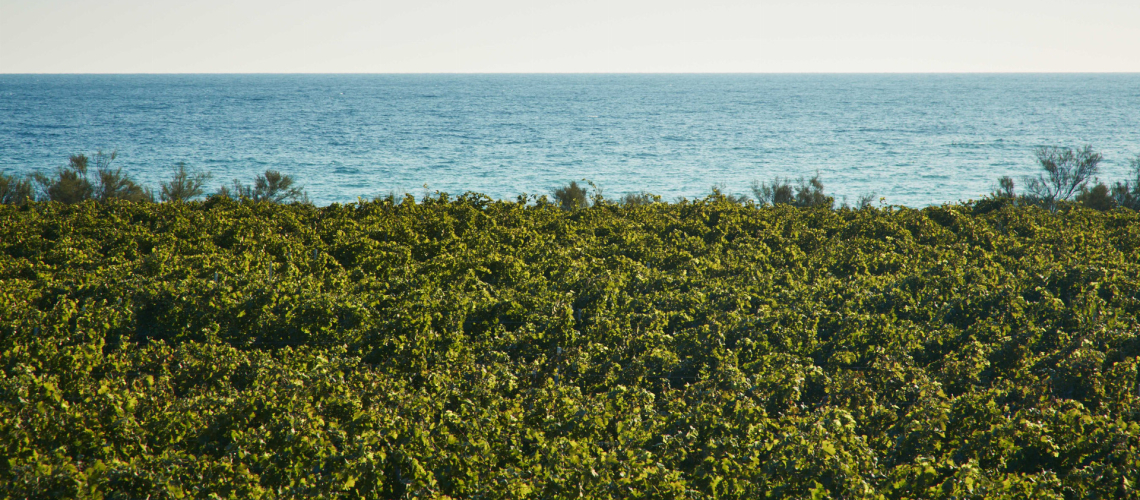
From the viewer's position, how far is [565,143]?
8369 cm

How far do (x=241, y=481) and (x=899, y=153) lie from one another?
80227 mm

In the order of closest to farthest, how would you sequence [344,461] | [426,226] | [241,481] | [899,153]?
[241,481], [344,461], [426,226], [899,153]

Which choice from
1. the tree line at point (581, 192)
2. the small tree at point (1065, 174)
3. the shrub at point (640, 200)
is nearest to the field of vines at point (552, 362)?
the shrub at point (640, 200)

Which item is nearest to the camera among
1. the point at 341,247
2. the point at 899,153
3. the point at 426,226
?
the point at 341,247

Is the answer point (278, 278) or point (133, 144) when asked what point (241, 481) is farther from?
point (133, 144)

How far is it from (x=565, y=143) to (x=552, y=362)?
74226mm

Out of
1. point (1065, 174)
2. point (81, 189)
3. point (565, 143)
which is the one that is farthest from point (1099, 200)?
point (565, 143)

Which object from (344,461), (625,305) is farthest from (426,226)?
(344,461)

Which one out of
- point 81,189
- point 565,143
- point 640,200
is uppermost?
point 565,143

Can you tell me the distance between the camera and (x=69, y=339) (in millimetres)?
10102

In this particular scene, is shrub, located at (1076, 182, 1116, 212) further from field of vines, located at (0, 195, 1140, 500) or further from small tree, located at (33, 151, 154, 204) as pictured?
small tree, located at (33, 151, 154, 204)

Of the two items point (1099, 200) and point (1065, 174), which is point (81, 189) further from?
point (1065, 174)

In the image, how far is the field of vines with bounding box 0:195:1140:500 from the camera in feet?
24.9

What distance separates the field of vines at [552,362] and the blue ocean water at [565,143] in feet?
120
